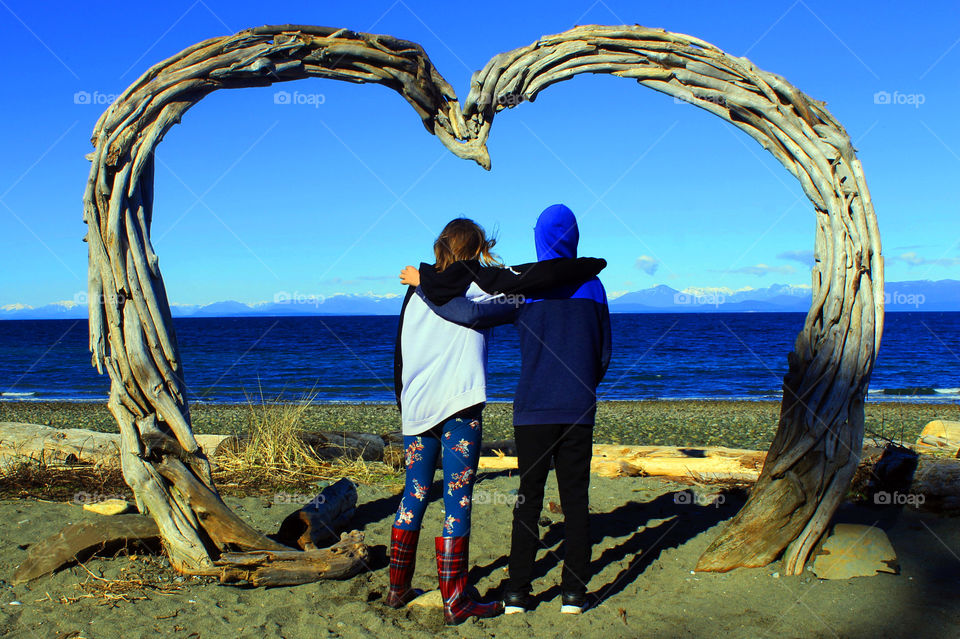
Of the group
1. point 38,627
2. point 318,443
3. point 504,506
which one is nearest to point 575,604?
point 504,506

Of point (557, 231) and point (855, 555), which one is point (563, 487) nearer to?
point (557, 231)

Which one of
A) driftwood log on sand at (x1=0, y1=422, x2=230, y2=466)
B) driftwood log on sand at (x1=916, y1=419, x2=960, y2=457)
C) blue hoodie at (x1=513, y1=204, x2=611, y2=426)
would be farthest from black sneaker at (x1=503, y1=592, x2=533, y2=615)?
driftwood log on sand at (x1=916, y1=419, x2=960, y2=457)

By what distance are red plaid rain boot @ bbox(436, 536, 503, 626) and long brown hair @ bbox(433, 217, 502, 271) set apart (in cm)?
142

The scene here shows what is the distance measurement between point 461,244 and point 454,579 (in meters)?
1.71

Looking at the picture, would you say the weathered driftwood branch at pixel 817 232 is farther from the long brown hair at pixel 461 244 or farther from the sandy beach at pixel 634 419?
the sandy beach at pixel 634 419

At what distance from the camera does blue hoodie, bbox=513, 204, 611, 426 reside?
133 inches

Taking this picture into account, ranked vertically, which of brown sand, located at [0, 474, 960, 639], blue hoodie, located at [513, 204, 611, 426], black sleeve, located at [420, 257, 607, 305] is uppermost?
black sleeve, located at [420, 257, 607, 305]

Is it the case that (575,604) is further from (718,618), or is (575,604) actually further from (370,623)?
(370,623)

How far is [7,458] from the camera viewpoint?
585cm

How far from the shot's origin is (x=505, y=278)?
3365 millimetres

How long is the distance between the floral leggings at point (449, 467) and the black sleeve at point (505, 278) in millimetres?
616

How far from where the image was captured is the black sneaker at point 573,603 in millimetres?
3459

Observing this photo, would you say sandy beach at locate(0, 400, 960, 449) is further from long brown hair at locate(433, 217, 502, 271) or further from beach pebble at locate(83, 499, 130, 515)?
long brown hair at locate(433, 217, 502, 271)

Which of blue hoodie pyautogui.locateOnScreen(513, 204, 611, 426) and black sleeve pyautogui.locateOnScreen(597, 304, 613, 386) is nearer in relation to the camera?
blue hoodie pyautogui.locateOnScreen(513, 204, 611, 426)
